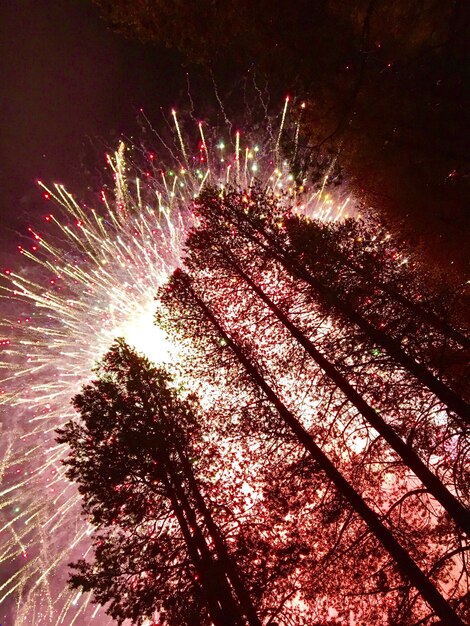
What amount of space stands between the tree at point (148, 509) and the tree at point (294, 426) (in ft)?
7.72

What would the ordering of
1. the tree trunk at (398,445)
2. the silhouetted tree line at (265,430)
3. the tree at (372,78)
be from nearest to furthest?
the tree trunk at (398,445), the tree at (372,78), the silhouetted tree line at (265,430)

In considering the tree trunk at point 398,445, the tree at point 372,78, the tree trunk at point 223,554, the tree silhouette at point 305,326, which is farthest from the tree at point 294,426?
the tree at point 372,78

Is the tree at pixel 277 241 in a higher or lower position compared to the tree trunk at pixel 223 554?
higher

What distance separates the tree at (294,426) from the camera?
199 inches

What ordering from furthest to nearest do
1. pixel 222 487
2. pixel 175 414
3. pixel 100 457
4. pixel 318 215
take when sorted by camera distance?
pixel 318 215, pixel 175 414, pixel 222 487, pixel 100 457

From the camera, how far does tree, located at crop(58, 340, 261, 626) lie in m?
7.28

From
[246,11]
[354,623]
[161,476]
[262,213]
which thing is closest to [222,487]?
[161,476]

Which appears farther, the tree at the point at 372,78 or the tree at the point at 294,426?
the tree at the point at 372,78

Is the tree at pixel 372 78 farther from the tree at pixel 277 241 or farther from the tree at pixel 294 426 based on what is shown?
the tree at pixel 294 426

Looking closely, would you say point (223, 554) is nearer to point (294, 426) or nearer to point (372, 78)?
point (294, 426)

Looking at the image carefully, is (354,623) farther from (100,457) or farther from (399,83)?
(399,83)

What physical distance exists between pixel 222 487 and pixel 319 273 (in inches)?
264

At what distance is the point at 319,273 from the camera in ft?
28.8

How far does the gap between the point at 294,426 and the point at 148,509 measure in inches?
184
